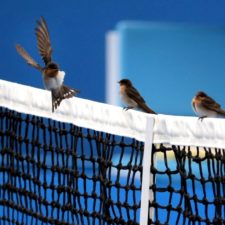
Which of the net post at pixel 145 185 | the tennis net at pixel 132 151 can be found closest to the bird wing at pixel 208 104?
the tennis net at pixel 132 151

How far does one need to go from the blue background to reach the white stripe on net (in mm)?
6215

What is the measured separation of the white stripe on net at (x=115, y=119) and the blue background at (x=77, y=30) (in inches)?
245

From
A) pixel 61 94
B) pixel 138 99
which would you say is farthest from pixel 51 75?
pixel 138 99

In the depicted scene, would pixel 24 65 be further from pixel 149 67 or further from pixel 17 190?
pixel 17 190

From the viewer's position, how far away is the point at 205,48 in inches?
433

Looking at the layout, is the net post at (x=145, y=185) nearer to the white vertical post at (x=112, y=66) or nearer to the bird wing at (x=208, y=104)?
the bird wing at (x=208, y=104)

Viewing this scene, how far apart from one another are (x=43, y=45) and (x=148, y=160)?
3.69 feet

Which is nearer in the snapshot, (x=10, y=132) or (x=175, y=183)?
(x=10, y=132)

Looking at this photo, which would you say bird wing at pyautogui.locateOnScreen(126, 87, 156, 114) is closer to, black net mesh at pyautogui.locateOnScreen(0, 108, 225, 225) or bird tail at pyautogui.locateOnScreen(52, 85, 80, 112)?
black net mesh at pyautogui.locateOnScreen(0, 108, 225, 225)

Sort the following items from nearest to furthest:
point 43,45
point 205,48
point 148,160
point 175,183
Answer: point 148,160, point 43,45, point 175,183, point 205,48

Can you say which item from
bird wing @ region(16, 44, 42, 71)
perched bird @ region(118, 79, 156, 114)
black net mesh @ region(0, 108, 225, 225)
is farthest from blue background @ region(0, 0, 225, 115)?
bird wing @ region(16, 44, 42, 71)

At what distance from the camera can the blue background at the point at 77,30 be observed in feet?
34.5

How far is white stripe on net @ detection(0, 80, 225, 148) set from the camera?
10.7 ft

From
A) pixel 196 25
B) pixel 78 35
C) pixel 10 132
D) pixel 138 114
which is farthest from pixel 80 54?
pixel 138 114
